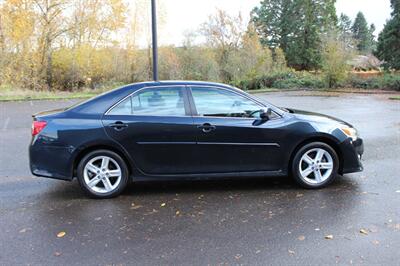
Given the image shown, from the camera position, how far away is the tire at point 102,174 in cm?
517

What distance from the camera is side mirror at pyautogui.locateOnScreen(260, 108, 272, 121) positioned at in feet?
17.5

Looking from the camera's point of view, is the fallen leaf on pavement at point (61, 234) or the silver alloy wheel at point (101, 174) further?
the silver alloy wheel at point (101, 174)

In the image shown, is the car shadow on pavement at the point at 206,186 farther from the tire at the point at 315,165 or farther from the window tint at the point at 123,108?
the window tint at the point at 123,108

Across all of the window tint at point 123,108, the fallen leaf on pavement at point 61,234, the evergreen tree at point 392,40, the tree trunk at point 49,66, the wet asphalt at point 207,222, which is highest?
the evergreen tree at point 392,40

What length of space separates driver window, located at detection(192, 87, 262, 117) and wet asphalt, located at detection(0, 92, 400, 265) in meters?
1.05

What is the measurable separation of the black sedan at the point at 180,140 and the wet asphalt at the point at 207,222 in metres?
0.31

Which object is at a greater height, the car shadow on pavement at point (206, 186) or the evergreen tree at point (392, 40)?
the evergreen tree at point (392, 40)

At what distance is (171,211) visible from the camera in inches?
185

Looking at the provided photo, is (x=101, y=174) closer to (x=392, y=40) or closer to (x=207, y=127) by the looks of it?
(x=207, y=127)

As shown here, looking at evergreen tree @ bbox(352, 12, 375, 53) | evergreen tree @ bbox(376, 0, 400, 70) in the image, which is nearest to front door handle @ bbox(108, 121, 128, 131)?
evergreen tree @ bbox(376, 0, 400, 70)

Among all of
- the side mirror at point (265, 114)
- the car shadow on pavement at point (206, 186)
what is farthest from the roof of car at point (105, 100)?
the car shadow on pavement at point (206, 186)

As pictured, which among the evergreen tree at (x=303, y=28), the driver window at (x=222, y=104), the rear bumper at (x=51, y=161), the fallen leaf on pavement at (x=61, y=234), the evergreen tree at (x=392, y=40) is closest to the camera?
the fallen leaf on pavement at (x=61, y=234)

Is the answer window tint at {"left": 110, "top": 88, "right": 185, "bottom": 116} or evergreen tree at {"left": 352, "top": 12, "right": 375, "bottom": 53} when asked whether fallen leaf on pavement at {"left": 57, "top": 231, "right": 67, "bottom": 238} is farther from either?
evergreen tree at {"left": 352, "top": 12, "right": 375, "bottom": 53}

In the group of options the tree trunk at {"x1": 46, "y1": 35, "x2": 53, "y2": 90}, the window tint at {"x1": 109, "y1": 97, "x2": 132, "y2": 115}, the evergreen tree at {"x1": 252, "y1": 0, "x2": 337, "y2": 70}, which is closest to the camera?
the window tint at {"x1": 109, "y1": 97, "x2": 132, "y2": 115}
